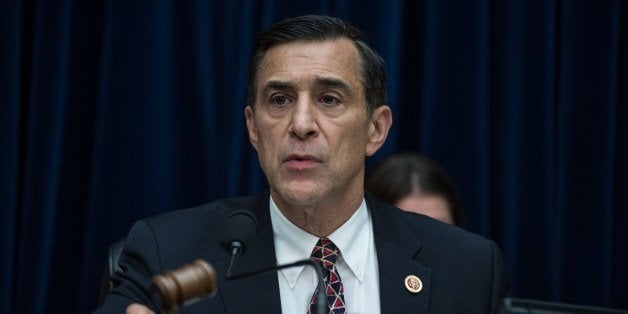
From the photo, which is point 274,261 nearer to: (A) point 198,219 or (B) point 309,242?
(B) point 309,242

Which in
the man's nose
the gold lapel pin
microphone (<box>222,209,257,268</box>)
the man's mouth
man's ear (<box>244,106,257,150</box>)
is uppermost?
the man's nose

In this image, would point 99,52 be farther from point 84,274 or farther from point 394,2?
point 394,2

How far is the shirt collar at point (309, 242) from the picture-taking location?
2.21 metres

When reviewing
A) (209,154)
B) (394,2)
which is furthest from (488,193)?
(209,154)

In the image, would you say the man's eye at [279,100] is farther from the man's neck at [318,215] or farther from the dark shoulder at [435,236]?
the dark shoulder at [435,236]

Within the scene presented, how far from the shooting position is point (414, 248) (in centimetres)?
230

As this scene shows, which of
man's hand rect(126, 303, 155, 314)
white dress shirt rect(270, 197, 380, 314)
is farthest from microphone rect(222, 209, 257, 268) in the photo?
white dress shirt rect(270, 197, 380, 314)

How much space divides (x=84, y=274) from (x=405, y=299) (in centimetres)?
117

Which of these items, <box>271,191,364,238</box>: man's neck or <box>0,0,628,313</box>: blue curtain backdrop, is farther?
Result: <box>0,0,628,313</box>: blue curtain backdrop

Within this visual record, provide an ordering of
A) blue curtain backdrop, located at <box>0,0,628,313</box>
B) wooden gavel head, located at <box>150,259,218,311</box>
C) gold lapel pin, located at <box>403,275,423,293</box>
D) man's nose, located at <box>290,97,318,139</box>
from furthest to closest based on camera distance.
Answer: blue curtain backdrop, located at <box>0,0,628,313</box> → gold lapel pin, located at <box>403,275,423,293</box> → man's nose, located at <box>290,97,318,139</box> → wooden gavel head, located at <box>150,259,218,311</box>

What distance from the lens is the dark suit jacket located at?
6.81 feet

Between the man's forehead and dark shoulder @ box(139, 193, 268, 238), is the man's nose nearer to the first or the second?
the man's forehead

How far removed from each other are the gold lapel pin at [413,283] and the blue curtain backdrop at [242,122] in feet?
3.00

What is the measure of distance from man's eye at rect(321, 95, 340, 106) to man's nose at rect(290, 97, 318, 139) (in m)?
0.04
